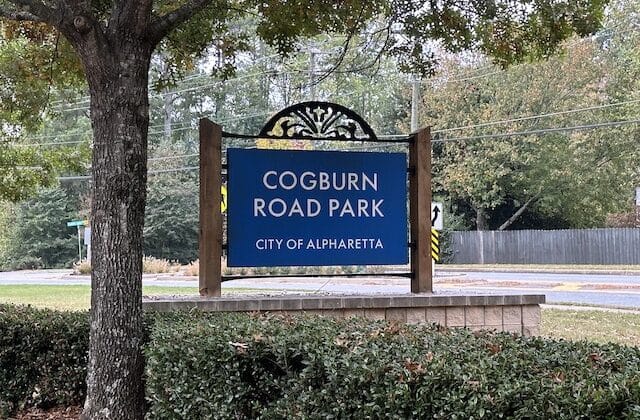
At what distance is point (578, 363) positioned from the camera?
8.64 feet

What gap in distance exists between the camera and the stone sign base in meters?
4.95

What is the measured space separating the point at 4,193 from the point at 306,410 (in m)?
5.52

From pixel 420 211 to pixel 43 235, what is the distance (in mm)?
35543

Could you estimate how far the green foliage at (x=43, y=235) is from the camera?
122 ft

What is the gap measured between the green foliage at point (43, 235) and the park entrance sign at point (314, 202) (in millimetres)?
34208

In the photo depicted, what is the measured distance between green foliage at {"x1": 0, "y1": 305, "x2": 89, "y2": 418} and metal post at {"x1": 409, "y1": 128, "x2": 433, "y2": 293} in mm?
2430

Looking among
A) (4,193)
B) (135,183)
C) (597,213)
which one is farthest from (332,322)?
(597,213)

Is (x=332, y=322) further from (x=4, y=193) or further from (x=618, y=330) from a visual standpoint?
(x=618, y=330)

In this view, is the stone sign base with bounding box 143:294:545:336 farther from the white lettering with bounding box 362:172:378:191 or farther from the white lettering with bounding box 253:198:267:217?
the white lettering with bounding box 362:172:378:191

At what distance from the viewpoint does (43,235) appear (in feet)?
124

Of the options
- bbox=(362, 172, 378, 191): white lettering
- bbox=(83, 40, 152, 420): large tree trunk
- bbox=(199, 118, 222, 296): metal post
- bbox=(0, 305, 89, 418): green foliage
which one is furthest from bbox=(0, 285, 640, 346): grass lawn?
bbox=(83, 40, 152, 420): large tree trunk

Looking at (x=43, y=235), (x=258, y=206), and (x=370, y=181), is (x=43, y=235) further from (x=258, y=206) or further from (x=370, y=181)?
(x=370, y=181)

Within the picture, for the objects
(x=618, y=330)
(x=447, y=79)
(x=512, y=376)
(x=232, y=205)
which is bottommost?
(x=618, y=330)

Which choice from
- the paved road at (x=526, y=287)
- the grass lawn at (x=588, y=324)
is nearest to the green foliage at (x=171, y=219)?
the paved road at (x=526, y=287)
